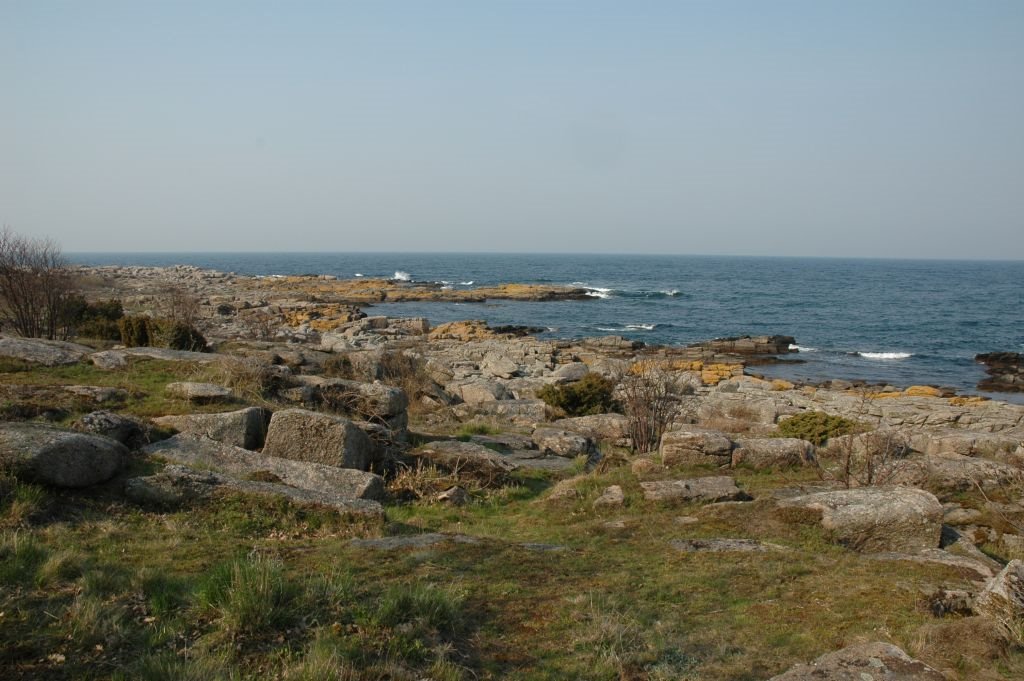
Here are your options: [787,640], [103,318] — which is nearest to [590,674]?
[787,640]

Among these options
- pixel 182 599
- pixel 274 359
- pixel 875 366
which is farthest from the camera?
pixel 875 366

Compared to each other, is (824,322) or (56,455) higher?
(56,455)

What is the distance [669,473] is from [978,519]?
14.9ft

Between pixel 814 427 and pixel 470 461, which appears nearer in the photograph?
pixel 470 461

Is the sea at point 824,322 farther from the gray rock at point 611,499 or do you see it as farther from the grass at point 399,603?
the grass at point 399,603

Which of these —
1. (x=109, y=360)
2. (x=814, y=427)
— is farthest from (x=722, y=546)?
(x=109, y=360)

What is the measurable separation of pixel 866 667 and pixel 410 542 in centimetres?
428

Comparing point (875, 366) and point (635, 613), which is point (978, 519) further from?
point (875, 366)

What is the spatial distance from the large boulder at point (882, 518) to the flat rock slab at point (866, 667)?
13.1 feet

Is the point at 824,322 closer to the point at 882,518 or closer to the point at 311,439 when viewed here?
the point at 882,518

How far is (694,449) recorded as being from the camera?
12.7m

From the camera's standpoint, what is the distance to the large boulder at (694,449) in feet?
41.3

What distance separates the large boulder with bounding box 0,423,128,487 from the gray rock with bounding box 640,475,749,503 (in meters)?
7.40

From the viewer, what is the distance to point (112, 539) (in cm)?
649
